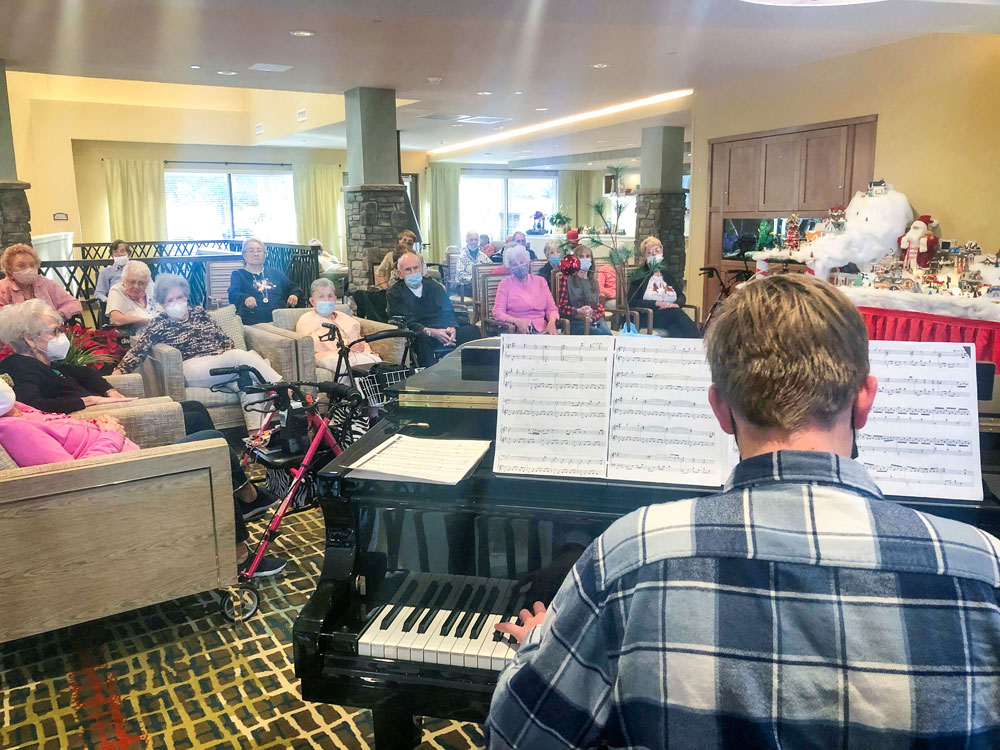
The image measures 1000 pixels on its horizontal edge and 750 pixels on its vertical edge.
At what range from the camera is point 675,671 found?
2.31 feet

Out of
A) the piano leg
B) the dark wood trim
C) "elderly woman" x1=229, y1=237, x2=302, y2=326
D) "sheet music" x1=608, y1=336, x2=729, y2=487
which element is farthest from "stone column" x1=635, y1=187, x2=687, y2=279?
"sheet music" x1=608, y1=336, x2=729, y2=487

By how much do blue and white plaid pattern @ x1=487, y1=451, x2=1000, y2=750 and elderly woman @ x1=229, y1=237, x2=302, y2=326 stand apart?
5.22 m

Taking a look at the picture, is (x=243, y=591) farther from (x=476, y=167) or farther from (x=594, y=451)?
(x=476, y=167)

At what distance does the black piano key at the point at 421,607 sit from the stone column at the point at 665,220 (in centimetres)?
899

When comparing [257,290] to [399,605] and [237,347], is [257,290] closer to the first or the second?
[237,347]

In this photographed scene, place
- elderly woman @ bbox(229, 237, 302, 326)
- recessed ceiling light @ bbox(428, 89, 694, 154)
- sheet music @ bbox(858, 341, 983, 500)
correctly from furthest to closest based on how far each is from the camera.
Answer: recessed ceiling light @ bbox(428, 89, 694, 154)
elderly woman @ bbox(229, 237, 302, 326)
sheet music @ bbox(858, 341, 983, 500)

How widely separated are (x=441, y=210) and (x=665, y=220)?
30.3 feet

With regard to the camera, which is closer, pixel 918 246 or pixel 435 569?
pixel 435 569

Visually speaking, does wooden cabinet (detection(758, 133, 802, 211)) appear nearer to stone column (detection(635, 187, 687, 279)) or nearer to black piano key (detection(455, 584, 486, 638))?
stone column (detection(635, 187, 687, 279))

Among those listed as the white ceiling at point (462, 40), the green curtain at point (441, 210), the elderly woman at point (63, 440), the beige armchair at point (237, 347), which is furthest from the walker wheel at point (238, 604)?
the green curtain at point (441, 210)

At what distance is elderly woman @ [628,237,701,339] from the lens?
6.48 meters

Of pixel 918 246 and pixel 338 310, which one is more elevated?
pixel 918 246

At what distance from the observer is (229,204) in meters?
15.2

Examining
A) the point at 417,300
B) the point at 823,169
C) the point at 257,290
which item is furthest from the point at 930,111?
the point at 257,290
